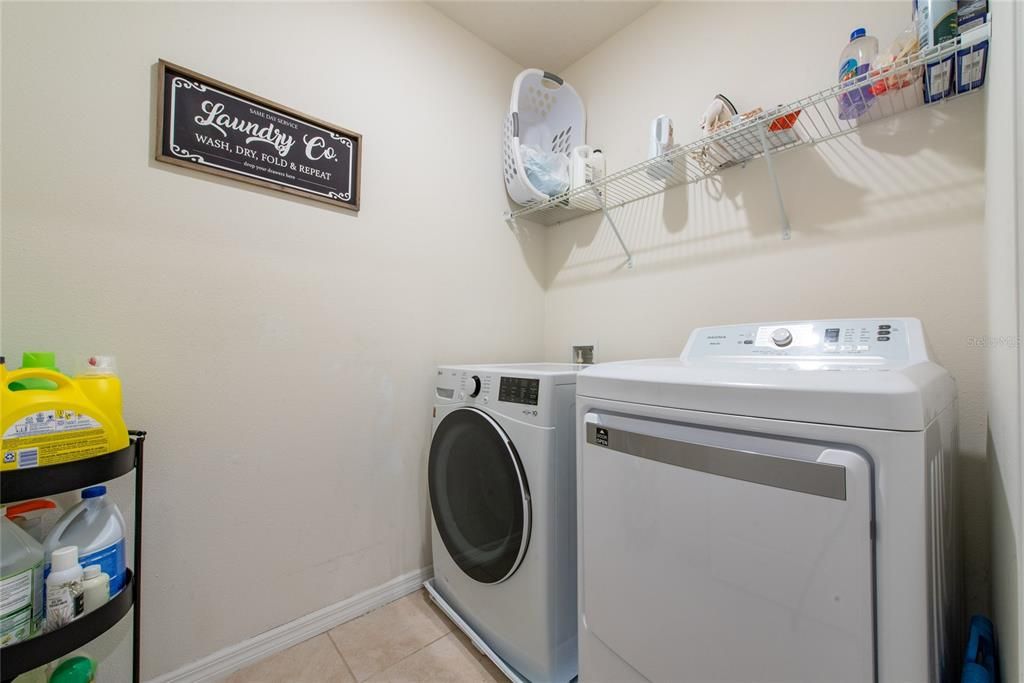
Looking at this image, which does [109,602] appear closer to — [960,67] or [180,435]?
[180,435]

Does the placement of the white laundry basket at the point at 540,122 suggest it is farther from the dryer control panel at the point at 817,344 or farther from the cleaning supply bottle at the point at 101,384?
the cleaning supply bottle at the point at 101,384

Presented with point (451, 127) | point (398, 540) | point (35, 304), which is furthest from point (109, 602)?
point (451, 127)

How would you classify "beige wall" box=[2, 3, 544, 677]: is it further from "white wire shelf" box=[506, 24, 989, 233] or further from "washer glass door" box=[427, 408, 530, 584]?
"white wire shelf" box=[506, 24, 989, 233]

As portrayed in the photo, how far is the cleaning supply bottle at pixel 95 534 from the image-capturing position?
84 cm

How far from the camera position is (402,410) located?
160 centimetres

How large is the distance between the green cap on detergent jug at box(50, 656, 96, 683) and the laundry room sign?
1.26 meters

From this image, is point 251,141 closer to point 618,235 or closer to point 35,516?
point 35,516

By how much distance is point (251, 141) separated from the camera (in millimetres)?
1263

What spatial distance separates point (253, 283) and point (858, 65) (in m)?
1.83

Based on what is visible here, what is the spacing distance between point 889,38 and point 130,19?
2118 millimetres

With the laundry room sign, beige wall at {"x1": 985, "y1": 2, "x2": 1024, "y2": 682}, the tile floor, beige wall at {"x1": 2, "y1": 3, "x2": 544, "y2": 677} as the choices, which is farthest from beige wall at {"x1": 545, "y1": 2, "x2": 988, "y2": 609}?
the tile floor

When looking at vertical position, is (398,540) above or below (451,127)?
below

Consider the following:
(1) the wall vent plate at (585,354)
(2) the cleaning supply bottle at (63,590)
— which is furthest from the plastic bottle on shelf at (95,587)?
(1) the wall vent plate at (585,354)

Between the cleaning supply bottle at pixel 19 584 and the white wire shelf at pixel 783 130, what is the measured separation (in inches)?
70.5
